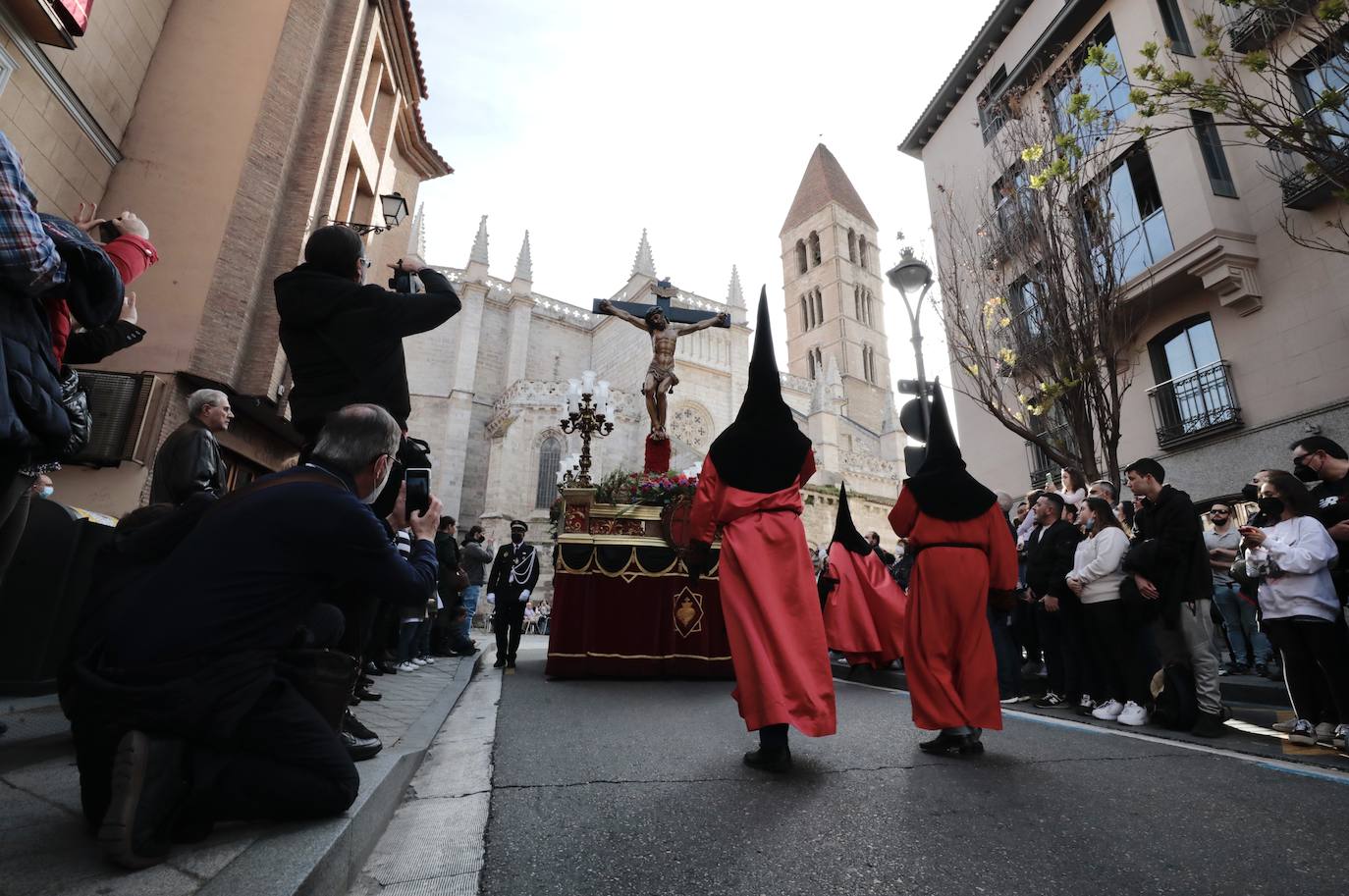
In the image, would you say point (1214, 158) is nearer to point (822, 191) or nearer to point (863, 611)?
point (863, 611)

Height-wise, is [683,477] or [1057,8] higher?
[1057,8]

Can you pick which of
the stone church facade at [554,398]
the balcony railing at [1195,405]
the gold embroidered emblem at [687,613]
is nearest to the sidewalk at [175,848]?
the gold embroidered emblem at [687,613]

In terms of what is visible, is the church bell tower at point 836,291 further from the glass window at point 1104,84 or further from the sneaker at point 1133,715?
the sneaker at point 1133,715

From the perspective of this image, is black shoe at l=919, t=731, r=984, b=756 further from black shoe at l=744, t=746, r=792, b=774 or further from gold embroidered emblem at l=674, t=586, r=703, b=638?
gold embroidered emblem at l=674, t=586, r=703, b=638

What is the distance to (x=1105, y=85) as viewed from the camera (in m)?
12.4

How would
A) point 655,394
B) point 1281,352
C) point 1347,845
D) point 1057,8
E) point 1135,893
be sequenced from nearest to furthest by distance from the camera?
point 1135,893 < point 1347,845 < point 655,394 < point 1281,352 < point 1057,8

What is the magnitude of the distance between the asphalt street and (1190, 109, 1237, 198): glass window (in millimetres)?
10991

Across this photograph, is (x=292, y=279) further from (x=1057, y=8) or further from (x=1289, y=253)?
(x=1057, y=8)

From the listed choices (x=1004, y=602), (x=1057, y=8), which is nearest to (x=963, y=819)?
(x=1004, y=602)

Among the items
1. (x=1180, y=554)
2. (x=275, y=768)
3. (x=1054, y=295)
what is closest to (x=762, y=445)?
(x=275, y=768)

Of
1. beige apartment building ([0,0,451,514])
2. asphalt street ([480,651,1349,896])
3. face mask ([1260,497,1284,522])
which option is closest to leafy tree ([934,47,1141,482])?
face mask ([1260,497,1284,522])

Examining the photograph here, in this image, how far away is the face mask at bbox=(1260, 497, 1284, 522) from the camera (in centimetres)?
455

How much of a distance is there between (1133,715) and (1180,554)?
3.75 feet

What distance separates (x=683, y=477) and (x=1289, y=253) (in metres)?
10.0
